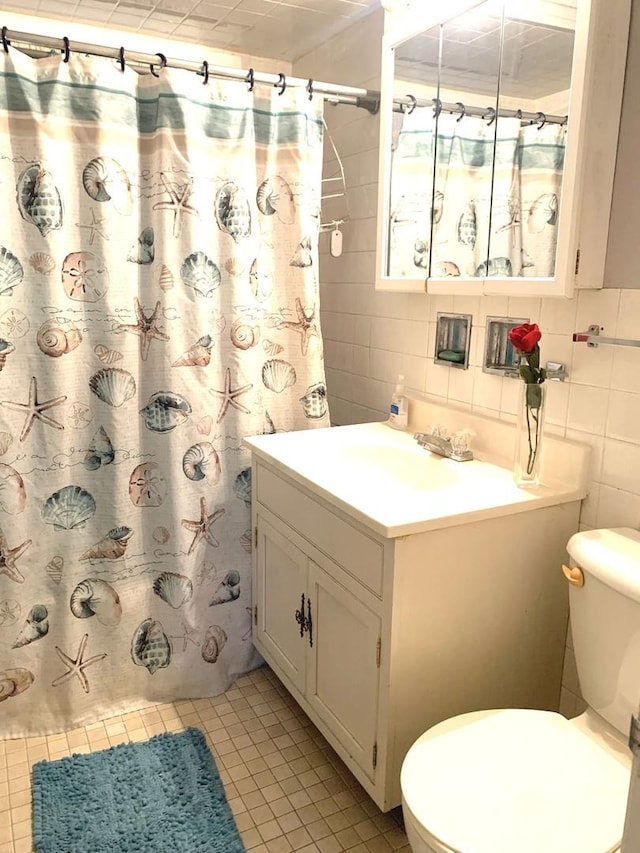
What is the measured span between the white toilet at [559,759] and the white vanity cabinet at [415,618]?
155 millimetres

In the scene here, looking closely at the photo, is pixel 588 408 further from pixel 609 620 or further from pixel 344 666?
pixel 344 666

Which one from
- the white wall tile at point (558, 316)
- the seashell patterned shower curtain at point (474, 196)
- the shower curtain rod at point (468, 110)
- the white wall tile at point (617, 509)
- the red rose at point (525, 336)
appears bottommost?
the white wall tile at point (617, 509)

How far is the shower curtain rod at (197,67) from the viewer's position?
1.67 metres

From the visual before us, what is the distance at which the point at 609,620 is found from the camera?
132 cm

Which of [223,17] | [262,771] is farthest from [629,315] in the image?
[223,17]

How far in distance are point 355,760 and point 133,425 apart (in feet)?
3.49

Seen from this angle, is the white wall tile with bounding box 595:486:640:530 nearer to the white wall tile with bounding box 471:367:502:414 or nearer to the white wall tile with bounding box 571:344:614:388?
the white wall tile with bounding box 571:344:614:388

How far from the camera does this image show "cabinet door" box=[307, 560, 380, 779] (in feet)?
5.04

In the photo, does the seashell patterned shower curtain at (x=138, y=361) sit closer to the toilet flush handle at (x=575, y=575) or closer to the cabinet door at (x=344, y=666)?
the cabinet door at (x=344, y=666)

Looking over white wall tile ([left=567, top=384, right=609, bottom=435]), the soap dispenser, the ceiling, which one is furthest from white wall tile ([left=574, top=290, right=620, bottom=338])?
the ceiling

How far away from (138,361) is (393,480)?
2.60 ft

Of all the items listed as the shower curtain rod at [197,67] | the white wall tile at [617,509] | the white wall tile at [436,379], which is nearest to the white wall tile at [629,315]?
the white wall tile at [617,509]

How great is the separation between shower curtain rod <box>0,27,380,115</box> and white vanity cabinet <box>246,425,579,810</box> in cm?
107

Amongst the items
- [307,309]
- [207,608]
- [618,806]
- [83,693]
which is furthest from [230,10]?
[618,806]
